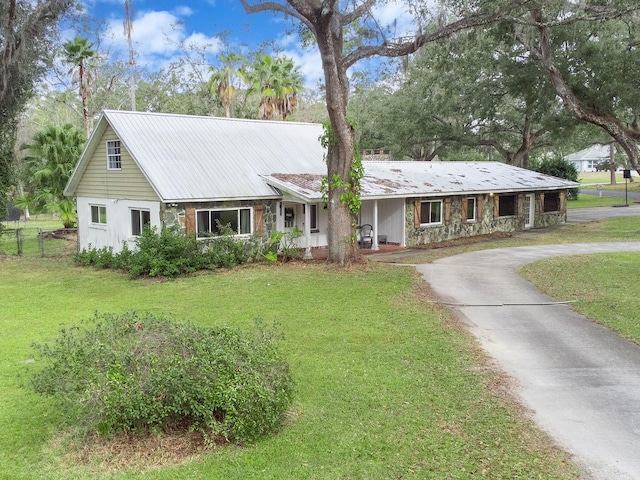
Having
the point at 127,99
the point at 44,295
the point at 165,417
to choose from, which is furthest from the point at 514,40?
the point at 127,99

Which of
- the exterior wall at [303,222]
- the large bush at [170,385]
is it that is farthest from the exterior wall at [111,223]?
the large bush at [170,385]

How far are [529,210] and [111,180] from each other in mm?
19325

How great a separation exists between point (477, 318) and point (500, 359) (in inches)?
96.9

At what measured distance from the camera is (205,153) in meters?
19.5

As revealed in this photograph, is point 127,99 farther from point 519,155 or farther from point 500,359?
point 500,359

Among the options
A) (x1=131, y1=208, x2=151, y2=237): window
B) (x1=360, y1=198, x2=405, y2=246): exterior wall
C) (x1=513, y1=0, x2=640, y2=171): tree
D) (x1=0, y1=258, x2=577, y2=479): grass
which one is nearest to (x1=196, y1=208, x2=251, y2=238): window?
(x1=131, y1=208, x2=151, y2=237): window

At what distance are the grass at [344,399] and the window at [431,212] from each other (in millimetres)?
9557

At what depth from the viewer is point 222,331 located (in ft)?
20.9

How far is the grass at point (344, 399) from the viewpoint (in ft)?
17.0

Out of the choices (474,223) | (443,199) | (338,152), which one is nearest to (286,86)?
(443,199)

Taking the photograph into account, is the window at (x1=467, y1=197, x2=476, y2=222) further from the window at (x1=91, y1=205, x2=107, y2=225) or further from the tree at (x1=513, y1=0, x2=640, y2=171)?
the window at (x1=91, y1=205, x2=107, y2=225)

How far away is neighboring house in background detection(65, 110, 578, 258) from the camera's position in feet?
58.1

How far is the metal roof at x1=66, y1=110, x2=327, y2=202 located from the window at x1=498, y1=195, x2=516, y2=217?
8.92 metres

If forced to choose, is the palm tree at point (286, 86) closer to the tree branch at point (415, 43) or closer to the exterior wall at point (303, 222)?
the exterior wall at point (303, 222)
